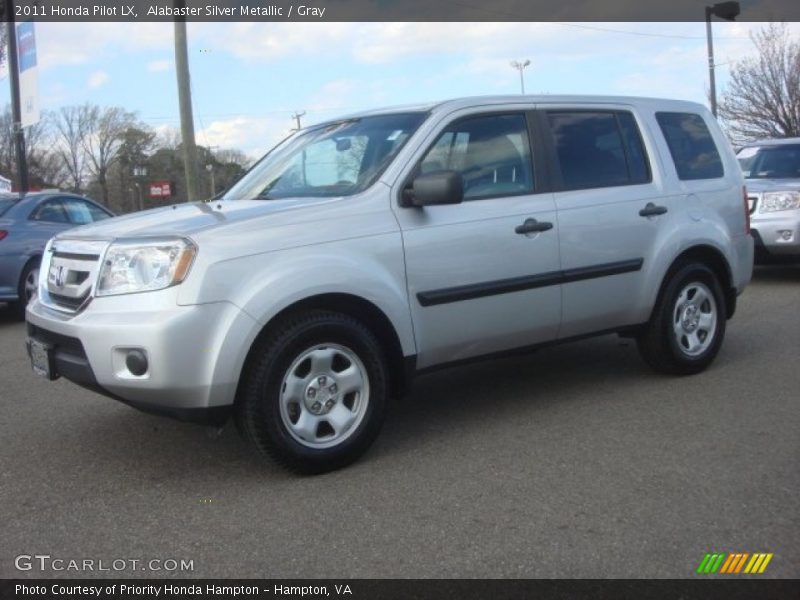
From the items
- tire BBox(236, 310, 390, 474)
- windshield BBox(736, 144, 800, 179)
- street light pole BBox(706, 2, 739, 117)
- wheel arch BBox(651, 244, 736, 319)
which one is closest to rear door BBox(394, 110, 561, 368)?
tire BBox(236, 310, 390, 474)

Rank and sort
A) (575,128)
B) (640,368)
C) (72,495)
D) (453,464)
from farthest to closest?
(640,368), (575,128), (453,464), (72,495)

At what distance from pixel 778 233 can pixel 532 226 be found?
248 inches

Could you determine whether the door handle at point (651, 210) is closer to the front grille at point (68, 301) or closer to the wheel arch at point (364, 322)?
the wheel arch at point (364, 322)

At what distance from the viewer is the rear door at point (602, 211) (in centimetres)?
488

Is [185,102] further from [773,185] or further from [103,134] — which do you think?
[103,134]

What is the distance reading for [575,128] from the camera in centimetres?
510

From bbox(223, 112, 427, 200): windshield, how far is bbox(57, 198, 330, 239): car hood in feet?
0.79

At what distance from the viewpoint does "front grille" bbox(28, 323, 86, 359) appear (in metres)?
3.80

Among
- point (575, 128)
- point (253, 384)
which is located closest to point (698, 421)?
point (575, 128)

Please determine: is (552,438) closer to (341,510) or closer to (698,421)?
(698,421)

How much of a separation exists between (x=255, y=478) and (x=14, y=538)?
1073 mm

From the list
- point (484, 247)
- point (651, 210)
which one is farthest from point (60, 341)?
point (651, 210)

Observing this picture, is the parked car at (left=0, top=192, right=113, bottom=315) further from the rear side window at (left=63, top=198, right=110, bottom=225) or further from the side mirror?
the side mirror
